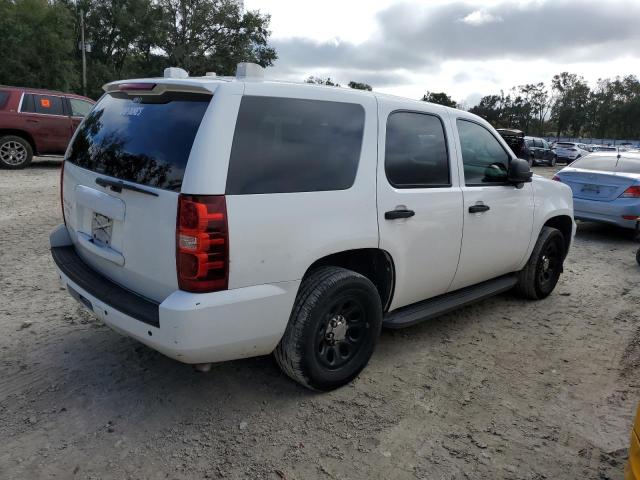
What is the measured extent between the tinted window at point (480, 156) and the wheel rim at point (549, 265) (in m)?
1.17

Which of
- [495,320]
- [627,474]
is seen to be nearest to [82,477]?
[627,474]

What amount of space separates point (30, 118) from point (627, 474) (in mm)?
12981

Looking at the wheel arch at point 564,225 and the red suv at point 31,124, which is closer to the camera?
the wheel arch at point 564,225

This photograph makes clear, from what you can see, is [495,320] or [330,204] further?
[495,320]

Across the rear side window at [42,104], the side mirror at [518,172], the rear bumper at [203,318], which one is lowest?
the rear bumper at [203,318]

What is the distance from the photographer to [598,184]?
845 centimetres

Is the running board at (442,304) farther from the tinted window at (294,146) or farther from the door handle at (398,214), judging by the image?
the tinted window at (294,146)

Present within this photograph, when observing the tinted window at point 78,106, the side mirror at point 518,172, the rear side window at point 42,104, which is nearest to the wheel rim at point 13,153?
the rear side window at point 42,104

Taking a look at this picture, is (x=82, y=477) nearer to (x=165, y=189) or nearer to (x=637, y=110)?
(x=165, y=189)

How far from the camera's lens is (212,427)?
2893mm

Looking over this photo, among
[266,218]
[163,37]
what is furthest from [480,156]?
[163,37]

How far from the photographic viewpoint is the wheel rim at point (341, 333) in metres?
3.10

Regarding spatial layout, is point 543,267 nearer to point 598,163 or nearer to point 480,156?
point 480,156

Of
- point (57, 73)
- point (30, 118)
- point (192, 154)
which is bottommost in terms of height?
point (192, 154)
